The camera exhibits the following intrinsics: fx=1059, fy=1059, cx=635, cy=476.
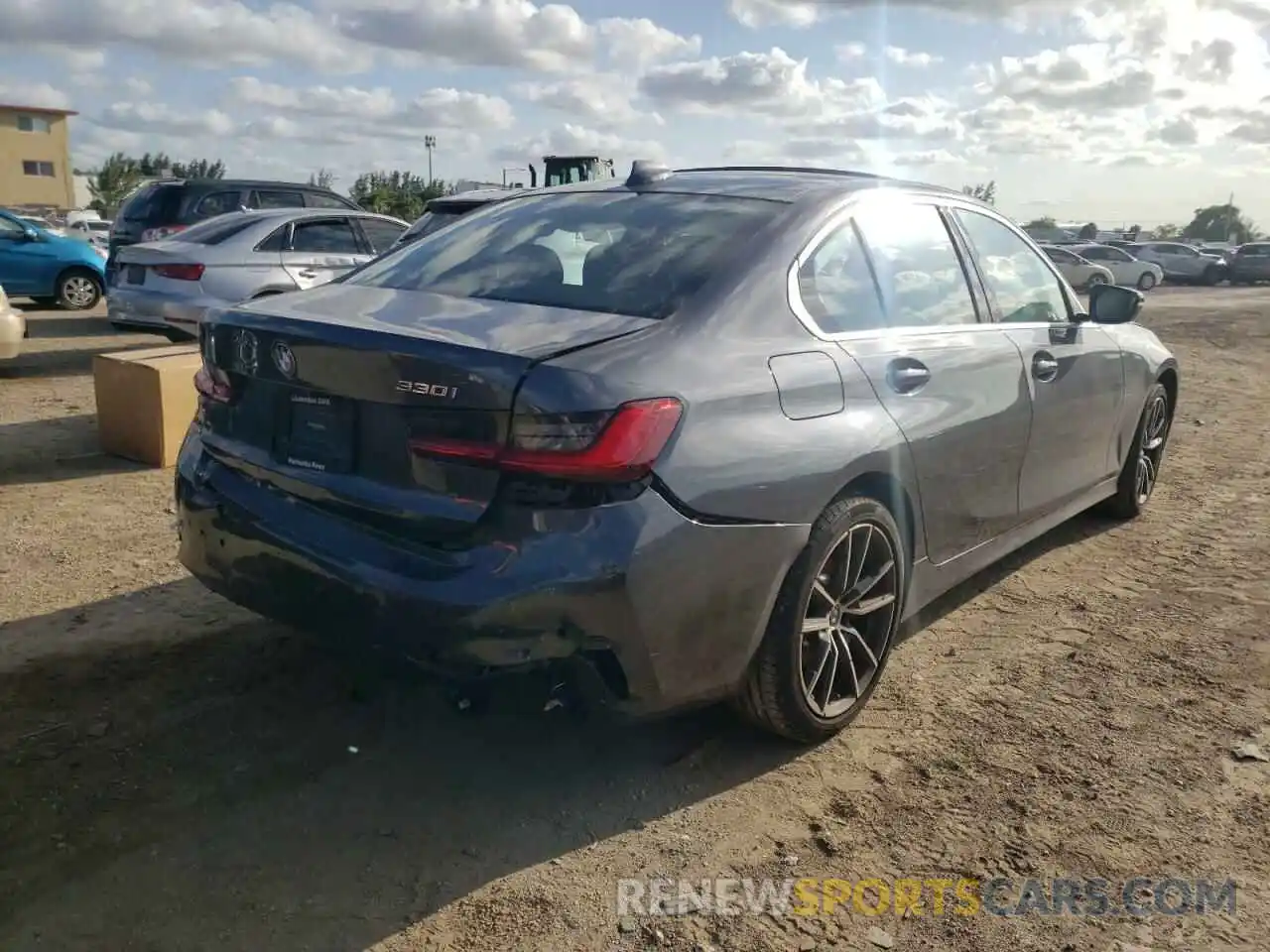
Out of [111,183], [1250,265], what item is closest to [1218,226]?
[1250,265]

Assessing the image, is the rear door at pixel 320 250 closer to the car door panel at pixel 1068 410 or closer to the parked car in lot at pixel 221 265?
the parked car in lot at pixel 221 265

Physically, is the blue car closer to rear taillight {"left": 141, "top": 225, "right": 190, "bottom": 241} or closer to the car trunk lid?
rear taillight {"left": 141, "top": 225, "right": 190, "bottom": 241}

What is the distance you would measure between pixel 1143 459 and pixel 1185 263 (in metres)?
37.2

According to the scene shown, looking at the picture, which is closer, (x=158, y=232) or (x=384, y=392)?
(x=384, y=392)

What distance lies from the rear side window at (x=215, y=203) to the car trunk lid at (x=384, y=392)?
35.0ft

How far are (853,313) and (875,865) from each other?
1611 millimetres

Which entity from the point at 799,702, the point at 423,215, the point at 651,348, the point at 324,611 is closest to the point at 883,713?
the point at 799,702

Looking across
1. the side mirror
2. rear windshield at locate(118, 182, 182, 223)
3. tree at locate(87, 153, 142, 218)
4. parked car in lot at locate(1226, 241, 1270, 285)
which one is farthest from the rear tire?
tree at locate(87, 153, 142, 218)

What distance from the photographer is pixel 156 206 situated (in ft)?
41.4

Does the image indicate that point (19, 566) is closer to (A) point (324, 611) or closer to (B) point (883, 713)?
(A) point (324, 611)

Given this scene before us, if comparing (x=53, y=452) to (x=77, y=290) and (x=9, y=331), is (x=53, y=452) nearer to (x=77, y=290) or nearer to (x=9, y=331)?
(x=9, y=331)

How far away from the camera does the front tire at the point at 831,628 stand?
292 cm

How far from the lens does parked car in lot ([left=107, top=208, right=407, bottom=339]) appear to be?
361 inches

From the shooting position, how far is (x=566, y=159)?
2448 centimetres
